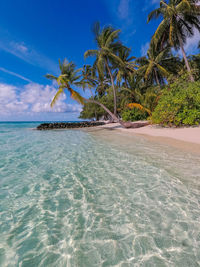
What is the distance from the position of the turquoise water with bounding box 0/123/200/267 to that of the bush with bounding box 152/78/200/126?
7758mm

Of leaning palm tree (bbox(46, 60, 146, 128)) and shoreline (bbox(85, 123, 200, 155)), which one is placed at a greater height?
leaning palm tree (bbox(46, 60, 146, 128))

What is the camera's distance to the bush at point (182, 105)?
9.55 meters

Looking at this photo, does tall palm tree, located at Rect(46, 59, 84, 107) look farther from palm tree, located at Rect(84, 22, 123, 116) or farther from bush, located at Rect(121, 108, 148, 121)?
bush, located at Rect(121, 108, 148, 121)

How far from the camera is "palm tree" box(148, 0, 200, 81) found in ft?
44.0

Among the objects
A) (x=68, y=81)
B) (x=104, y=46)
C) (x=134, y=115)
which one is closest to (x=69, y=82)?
(x=68, y=81)

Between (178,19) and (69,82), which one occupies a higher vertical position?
(178,19)

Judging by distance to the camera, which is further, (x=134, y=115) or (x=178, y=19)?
(x=134, y=115)

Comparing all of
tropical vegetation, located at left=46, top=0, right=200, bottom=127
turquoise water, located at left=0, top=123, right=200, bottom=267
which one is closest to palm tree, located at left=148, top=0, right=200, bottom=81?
tropical vegetation, located at left=46, top=0, right=200, bottom=127

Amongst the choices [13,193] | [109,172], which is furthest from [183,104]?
[13,193]

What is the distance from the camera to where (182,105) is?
1003cm

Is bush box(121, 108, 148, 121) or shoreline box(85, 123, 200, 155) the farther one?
bush box(121, 108, 148, 121)

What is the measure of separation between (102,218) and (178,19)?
2216 cm

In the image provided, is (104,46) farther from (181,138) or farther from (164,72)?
(181,138)

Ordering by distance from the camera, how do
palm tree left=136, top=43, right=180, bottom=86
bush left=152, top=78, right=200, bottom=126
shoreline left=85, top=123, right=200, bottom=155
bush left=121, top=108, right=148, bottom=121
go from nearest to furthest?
shoreline left=85, top=123, right=200, bottom=155
bush left=152, top=78, right=200, bottom=126
palm tree left=136, top=43, right=180, bottom=86
bush left=121, top=108, right=148, bottom=121
